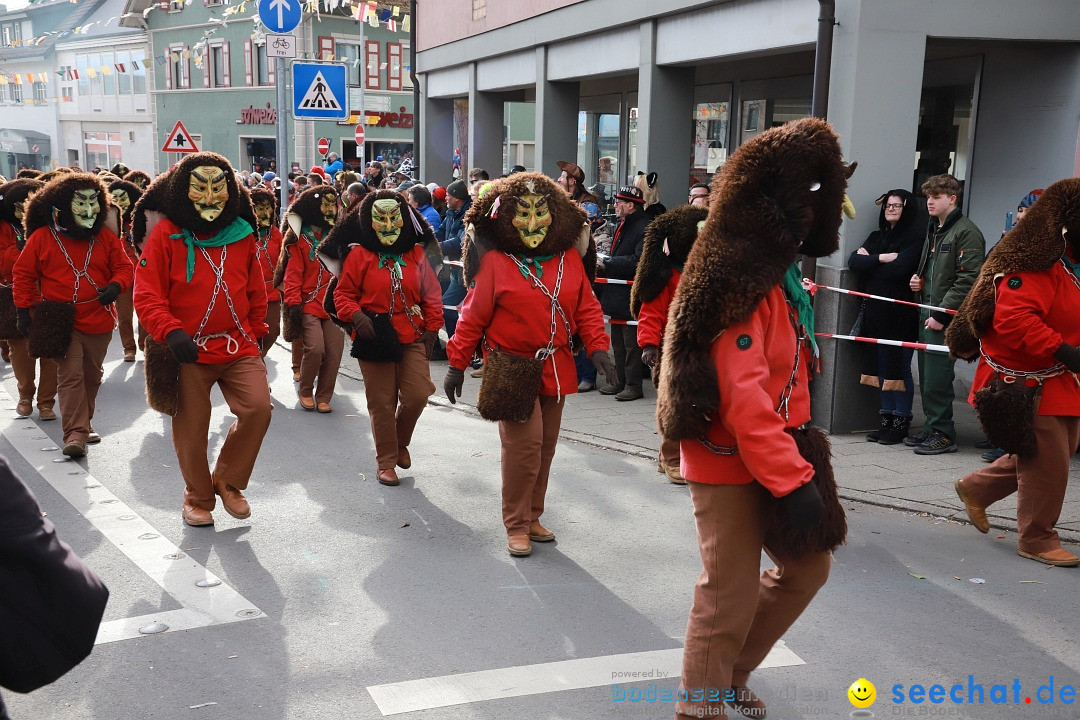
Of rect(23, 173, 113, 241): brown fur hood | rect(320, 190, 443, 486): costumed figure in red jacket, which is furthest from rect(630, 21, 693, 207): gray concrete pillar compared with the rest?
rect(23, 173, 113, 241): brown fur hood

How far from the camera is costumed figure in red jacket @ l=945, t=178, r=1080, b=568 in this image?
17.5 ft

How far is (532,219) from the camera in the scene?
18.2 ft

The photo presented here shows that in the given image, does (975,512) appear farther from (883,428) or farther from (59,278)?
(59,278)

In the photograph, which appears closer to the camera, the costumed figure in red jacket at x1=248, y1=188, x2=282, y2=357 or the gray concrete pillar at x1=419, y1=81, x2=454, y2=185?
the costumed figure in red jacket at x1=248, y1=188, x2=282, y2=357

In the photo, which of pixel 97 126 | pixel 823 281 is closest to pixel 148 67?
pixel 97 126

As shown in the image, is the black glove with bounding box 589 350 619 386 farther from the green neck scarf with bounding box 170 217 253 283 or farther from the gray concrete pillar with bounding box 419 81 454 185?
the gray concrete pillar with bounding box 419 81 454 185

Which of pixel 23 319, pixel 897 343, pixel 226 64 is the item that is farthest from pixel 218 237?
pixel 226 64

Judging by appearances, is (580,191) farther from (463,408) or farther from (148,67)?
(148,67)

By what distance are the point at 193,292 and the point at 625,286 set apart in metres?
4.94

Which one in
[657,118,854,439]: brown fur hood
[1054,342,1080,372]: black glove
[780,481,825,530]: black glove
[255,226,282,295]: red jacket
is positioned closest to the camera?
[780,481,825,530]: black glove

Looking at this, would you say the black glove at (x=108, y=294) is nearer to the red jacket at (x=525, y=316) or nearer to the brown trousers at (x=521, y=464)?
the red jacket at (x=525, y=316)

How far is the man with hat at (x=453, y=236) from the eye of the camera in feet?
38.7

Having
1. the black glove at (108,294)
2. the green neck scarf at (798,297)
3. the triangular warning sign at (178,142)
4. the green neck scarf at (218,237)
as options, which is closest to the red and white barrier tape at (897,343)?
the green neck scarf at (798,297)

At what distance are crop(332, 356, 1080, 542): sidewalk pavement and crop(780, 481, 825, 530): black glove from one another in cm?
345
